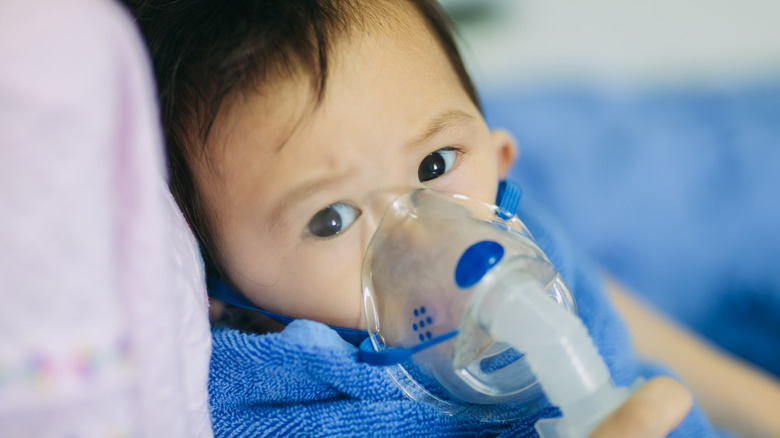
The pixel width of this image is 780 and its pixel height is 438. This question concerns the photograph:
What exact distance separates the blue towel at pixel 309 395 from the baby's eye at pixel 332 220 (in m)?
0.12

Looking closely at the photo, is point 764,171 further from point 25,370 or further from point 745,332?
point 25,370

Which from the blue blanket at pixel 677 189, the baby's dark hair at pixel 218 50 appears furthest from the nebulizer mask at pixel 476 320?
the blue blanket at pixel 677 189

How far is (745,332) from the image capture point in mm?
1426

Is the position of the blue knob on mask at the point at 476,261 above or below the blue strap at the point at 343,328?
above

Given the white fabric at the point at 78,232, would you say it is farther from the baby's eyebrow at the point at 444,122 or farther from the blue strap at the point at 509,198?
the blue strap at the point at 509,198

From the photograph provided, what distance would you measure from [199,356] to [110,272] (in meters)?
0.21

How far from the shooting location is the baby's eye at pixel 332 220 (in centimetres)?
78

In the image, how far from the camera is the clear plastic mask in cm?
65

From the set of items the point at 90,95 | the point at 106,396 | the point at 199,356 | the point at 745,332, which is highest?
the point at 90,95

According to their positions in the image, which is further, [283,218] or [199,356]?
[283,218]

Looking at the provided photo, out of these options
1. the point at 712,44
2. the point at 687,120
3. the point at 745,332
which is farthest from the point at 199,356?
the point at 712,44

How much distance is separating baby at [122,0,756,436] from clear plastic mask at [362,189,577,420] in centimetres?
4

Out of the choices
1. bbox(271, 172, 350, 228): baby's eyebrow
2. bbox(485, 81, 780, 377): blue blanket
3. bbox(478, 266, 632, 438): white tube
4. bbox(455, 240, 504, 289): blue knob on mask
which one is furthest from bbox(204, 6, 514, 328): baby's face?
bbox(485, 81, 780, 377): blue blanket

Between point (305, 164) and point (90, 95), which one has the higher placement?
point (90, 95)
